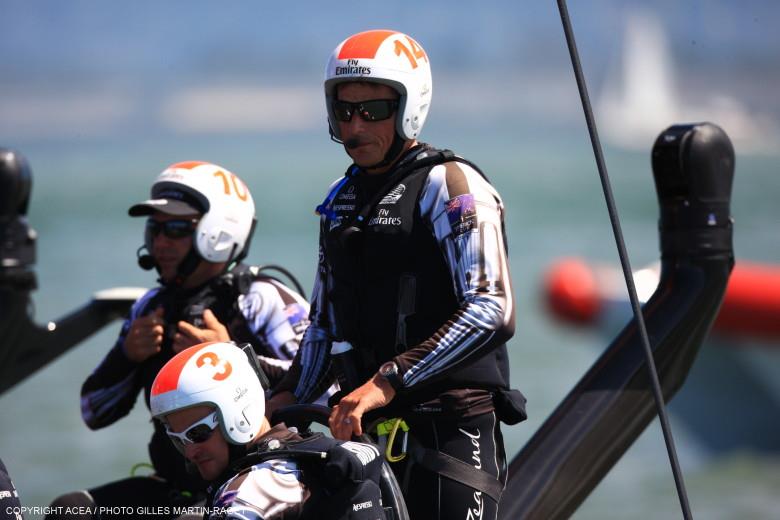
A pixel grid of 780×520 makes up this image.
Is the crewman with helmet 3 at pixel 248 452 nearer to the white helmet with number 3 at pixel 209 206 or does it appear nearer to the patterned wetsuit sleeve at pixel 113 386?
the white helmet with number 3 at pixel 209 206

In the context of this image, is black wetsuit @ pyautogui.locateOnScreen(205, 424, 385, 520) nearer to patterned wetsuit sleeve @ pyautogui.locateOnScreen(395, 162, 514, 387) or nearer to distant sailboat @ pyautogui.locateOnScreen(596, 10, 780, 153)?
patterned wetsuit sleeve @ pyautogui.locateOnScreen(395, 162, 514, 387)

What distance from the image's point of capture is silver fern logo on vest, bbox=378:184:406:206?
4.26 m

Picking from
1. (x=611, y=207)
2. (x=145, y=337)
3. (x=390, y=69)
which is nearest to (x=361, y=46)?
(x=390, y=69)

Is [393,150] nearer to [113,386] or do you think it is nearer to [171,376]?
[171,376]

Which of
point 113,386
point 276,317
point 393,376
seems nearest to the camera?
point 393,376

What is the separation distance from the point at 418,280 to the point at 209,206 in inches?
61.2

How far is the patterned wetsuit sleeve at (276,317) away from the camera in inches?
212

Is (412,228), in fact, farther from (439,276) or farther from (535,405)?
(535,405)

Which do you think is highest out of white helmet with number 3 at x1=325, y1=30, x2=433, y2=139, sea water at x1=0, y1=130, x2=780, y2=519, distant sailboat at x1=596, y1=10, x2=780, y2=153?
white helmet with number 3 at x1=325, y1=30, x2=433, y2=139

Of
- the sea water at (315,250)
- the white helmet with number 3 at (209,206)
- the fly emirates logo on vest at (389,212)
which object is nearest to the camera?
the fly emirates logo on vest at (389,212)

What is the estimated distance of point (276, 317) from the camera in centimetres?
544

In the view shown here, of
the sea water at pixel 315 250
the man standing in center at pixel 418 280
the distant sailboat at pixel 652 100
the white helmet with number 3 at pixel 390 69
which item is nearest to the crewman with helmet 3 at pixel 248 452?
the man standing in center at pixel 418 280

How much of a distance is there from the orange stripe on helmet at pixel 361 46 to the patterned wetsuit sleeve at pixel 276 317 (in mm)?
1366

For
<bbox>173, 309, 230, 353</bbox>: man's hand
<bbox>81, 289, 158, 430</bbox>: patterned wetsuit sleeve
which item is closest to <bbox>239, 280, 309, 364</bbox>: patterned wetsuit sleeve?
<bbox>173, 309, 230, 353</bbox>: man's hand
